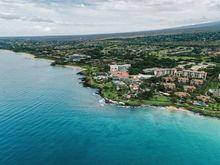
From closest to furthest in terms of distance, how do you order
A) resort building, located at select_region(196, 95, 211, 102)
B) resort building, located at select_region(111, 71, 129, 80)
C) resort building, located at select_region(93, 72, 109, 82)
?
resort building, located at select_region(196, 95, 211, 102), resort building, located at select_region(93, 72, 109, 82), resort building, located at select_region(111, 71, 129, 80)

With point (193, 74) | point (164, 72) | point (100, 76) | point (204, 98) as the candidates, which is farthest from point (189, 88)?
point (100, 76)

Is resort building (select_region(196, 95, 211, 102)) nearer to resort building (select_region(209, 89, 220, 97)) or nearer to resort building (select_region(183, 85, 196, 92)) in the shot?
resort building (select_region(209, 89, 220, 97))

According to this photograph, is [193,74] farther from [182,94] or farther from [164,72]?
[182,94]

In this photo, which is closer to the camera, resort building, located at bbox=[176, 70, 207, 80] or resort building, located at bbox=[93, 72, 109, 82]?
resort building, located at bbox=[93, 72, 109, 82]

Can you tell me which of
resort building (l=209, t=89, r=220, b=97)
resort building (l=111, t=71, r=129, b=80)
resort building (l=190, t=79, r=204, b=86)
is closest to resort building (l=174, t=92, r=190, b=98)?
resort building (l=209, t=89, r=220, b=97)

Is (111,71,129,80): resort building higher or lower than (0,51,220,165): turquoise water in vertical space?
higher

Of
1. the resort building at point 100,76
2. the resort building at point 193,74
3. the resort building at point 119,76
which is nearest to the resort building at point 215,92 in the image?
the resort building at point 193,74

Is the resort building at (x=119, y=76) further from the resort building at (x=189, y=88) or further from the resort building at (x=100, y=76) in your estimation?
the resort building at (x=189, y=88)

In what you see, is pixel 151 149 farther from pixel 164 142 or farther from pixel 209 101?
pixel 209 101
